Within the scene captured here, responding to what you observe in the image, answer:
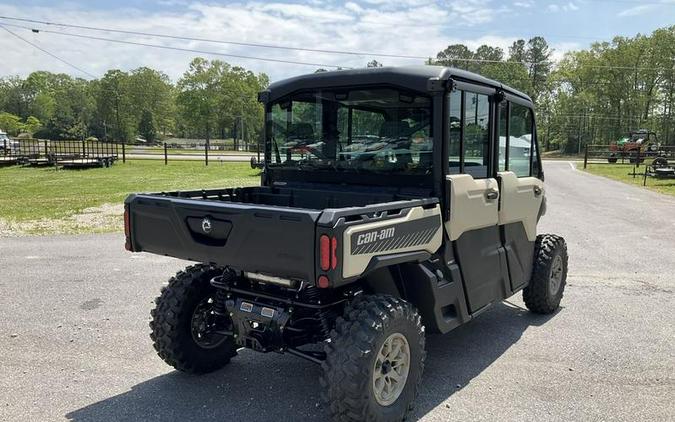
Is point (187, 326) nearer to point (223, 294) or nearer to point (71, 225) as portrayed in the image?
point (223, 294)

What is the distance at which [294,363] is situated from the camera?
4195 mm

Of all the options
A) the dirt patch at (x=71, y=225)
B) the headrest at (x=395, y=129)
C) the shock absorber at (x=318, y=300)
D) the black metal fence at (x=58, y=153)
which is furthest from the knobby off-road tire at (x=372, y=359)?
the black metal fence at (x=58, y=153)

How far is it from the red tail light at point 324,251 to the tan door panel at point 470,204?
50.3 inches

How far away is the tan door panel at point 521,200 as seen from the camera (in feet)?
14.7

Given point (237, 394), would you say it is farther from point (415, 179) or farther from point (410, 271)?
point (415, 179)

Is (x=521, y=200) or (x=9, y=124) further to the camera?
(x=9, y=124)

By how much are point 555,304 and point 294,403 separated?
3180 millimetres

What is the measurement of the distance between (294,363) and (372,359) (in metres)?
1.40

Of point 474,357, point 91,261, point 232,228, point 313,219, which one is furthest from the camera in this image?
point 91,261

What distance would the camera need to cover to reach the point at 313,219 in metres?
2.77

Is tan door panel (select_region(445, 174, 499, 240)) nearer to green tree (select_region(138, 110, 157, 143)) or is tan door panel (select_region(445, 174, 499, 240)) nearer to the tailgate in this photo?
the tailgate

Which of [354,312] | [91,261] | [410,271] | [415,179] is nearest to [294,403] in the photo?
[354,312]

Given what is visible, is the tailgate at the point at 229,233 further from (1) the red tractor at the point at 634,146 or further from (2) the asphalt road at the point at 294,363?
(1) the red tractor at the point at 634,146

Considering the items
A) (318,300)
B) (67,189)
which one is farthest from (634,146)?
(318,300)
